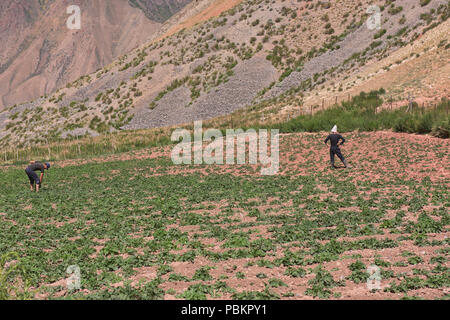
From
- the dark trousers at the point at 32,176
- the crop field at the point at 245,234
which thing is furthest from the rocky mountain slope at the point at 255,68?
the dark trousers at the point at 32,176

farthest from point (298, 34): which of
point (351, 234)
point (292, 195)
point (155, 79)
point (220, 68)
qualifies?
point (351, 234)

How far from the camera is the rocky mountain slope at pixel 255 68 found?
58312 mm

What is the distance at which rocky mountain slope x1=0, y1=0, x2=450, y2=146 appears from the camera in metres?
58.3

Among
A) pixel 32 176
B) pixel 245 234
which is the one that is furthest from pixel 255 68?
pixel 245 234

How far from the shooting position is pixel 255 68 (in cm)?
8375

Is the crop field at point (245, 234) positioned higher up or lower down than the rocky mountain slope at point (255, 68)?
lower down

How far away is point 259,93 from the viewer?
77375mm

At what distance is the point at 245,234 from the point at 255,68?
2847 inches

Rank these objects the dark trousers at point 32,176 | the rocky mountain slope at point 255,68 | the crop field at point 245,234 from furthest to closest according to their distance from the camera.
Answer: the rocky mountain slope at point 255,68, the dark trousers at point 32,176, the crop field at point 245,234

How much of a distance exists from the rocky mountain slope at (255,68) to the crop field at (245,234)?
28649mm

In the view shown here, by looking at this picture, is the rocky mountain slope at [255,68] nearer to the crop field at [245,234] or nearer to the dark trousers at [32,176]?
the crop field at [245,234]

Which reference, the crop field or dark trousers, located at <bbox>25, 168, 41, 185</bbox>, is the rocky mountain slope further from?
dark trousers, located at <bbox>25, 168, 41, 185</bbox>

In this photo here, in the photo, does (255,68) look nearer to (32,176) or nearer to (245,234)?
(32,176)
